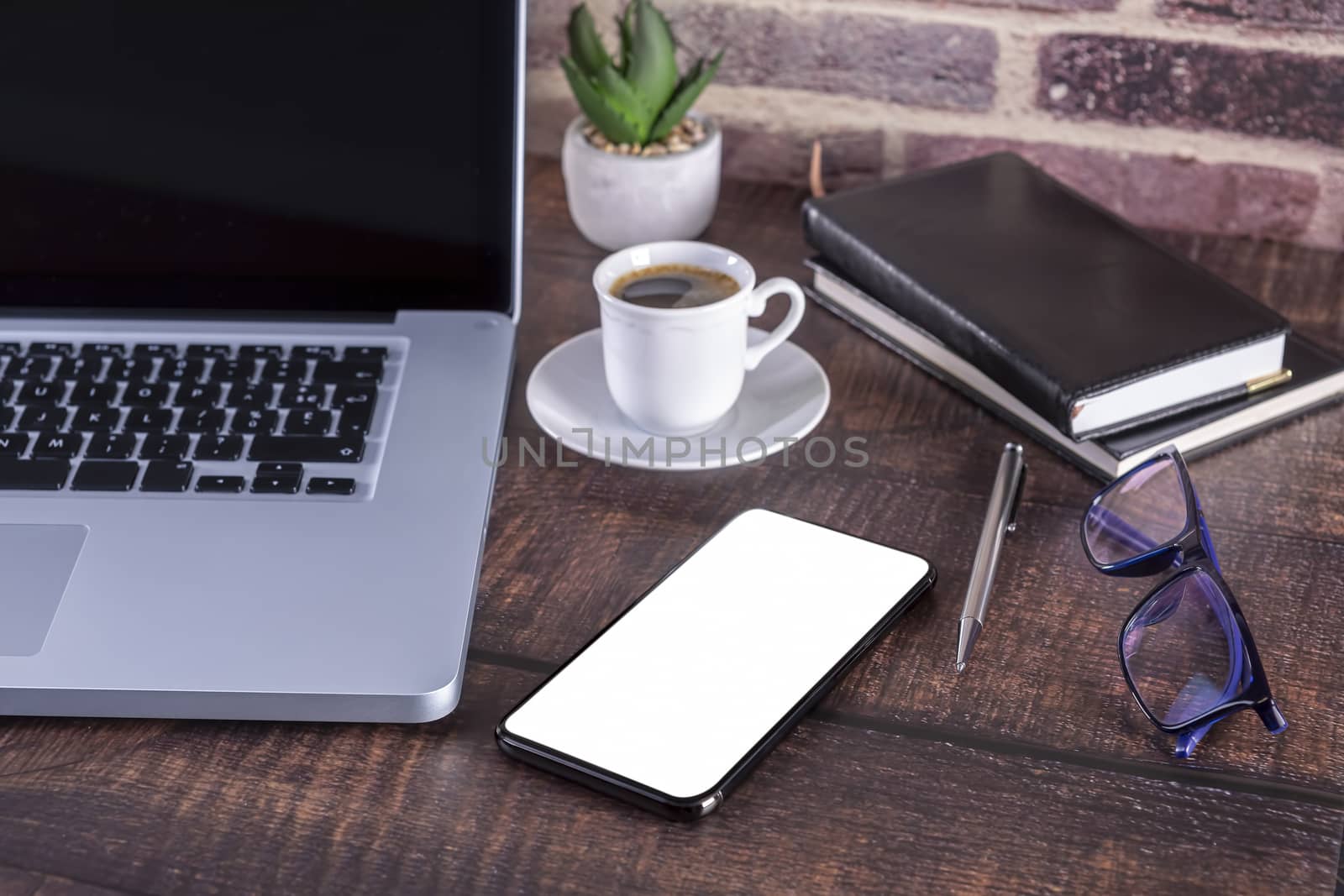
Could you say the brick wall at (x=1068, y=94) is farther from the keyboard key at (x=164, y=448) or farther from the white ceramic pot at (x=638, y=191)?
the keyboard key at (x=164, y=448)

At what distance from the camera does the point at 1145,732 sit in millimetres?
557

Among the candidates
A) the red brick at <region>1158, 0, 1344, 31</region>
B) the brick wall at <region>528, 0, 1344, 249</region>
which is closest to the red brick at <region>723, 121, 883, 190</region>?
the brick wall at <region>528, 0, 1344, 249</region>

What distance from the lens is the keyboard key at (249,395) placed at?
72 cm

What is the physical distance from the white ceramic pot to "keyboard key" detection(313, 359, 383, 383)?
0.28 meters

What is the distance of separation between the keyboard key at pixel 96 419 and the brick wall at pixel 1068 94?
60 cm

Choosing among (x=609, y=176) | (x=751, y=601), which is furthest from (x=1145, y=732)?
(x=609, y=176)

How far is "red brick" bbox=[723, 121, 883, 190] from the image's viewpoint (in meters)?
1.10

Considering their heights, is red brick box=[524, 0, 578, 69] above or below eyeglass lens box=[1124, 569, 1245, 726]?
above

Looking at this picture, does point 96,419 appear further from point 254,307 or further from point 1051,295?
point 1051,295

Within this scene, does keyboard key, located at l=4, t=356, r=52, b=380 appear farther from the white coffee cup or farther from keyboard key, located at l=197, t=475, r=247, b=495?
the white coffee cup

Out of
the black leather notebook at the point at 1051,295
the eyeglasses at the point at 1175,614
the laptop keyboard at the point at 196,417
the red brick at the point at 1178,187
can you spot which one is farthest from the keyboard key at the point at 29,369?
the red brick at the point at 1178,187

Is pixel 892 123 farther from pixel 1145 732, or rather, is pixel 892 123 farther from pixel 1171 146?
pixel 1145 732

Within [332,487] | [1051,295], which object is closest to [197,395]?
[332,487]

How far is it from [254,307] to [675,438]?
0.29m
